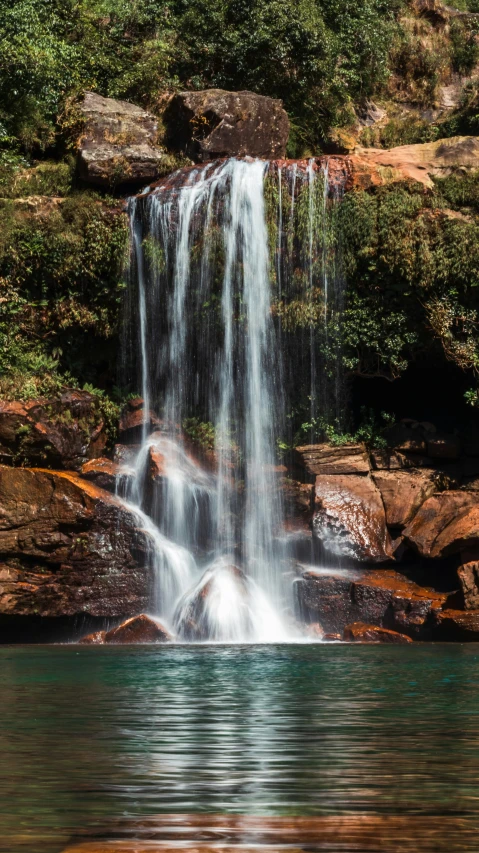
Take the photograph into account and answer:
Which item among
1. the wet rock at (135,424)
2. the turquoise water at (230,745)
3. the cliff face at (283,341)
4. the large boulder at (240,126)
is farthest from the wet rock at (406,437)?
the turquoise water at (230,745)

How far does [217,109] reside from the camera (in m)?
25.1

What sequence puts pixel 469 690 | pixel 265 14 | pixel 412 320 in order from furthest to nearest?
pixel 265 14 → pixel 412 320 → pixel 469 690

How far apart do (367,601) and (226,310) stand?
322 inches

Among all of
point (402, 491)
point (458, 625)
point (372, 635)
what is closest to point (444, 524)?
point (402, 491)

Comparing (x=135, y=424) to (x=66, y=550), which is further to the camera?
(x=135, y=424)

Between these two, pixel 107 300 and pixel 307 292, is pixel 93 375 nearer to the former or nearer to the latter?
pixel 107 300

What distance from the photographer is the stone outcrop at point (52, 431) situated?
777 inches

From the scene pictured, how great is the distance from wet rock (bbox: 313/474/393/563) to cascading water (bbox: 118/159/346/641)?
1981mm

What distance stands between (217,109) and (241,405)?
849 centimetres

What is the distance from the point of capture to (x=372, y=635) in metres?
16.6

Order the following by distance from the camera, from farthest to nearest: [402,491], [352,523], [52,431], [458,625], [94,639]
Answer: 1. [52,431]
2. [402,491]
3. [352,523]
4. [94,639]
5. [458,625]

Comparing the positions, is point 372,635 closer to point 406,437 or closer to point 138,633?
point 138,633

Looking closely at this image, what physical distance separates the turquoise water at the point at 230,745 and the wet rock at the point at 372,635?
535 cm

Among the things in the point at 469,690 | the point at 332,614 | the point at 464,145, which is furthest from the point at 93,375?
the point at 469,690
